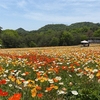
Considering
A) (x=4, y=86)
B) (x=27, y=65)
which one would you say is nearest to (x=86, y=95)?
(x=4, y=86)

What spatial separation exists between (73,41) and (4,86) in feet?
265

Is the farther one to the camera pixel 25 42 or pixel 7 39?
pixel 25 42

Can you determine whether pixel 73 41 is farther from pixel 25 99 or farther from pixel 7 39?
pixel 25 99

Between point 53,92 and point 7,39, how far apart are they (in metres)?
77.9

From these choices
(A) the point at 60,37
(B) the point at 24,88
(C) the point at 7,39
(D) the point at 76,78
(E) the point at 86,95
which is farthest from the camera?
(A) the point at 60,37

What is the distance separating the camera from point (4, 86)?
4.37 m

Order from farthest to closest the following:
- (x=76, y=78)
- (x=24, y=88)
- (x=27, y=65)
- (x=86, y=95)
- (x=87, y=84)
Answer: (x=27, y=65)
(x=76, y=78)
(x=87, y=84)
(x=24, y=88)
(x=86, y=95)

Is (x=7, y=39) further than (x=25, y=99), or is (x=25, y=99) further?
(x=7, y=39)

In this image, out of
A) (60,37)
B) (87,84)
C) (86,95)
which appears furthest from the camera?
(60,37)

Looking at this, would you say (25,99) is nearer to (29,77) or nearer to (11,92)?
(11,92)

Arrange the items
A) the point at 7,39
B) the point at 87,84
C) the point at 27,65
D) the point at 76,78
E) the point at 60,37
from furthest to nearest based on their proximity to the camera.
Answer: the point at 60,37, the point at 7,39, the point at 27,65, the point at 76,78, the point at 87,84

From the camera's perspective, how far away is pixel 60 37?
289 ft

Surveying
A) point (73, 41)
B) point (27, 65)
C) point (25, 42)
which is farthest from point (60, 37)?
point (27, 65)

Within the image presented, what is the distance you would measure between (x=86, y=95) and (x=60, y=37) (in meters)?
84.9
